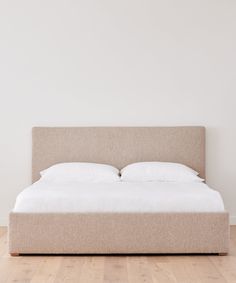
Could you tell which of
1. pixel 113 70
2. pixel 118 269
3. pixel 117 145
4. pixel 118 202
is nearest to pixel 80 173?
pixel 117 145

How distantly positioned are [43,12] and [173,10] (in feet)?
3.93

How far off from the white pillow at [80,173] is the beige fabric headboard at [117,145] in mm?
321

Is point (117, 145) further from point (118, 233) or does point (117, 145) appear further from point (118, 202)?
point (118, 233)

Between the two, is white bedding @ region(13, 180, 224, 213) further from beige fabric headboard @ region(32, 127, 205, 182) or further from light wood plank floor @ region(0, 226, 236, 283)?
beige fabric headboard @ region(32, 127, 205, 182)

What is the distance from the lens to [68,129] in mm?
5727

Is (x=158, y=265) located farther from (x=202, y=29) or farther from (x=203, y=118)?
(x=202, y=29)

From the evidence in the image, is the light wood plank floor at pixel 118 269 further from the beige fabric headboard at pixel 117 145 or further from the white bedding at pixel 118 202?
the beige fabric headboard at pixel 117 145

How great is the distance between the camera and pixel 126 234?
439cm

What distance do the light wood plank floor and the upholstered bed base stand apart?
0.21 feet

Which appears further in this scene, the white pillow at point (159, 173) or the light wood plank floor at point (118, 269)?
the white pillow at point (159, 173)

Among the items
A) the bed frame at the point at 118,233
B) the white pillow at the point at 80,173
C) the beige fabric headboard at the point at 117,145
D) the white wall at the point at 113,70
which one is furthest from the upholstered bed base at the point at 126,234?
the white wall at the point at 113,70

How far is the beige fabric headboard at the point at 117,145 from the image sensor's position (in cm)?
570

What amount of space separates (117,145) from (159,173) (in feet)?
2.07

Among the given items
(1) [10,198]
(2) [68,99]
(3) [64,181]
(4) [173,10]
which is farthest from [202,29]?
(1) [10,198]
